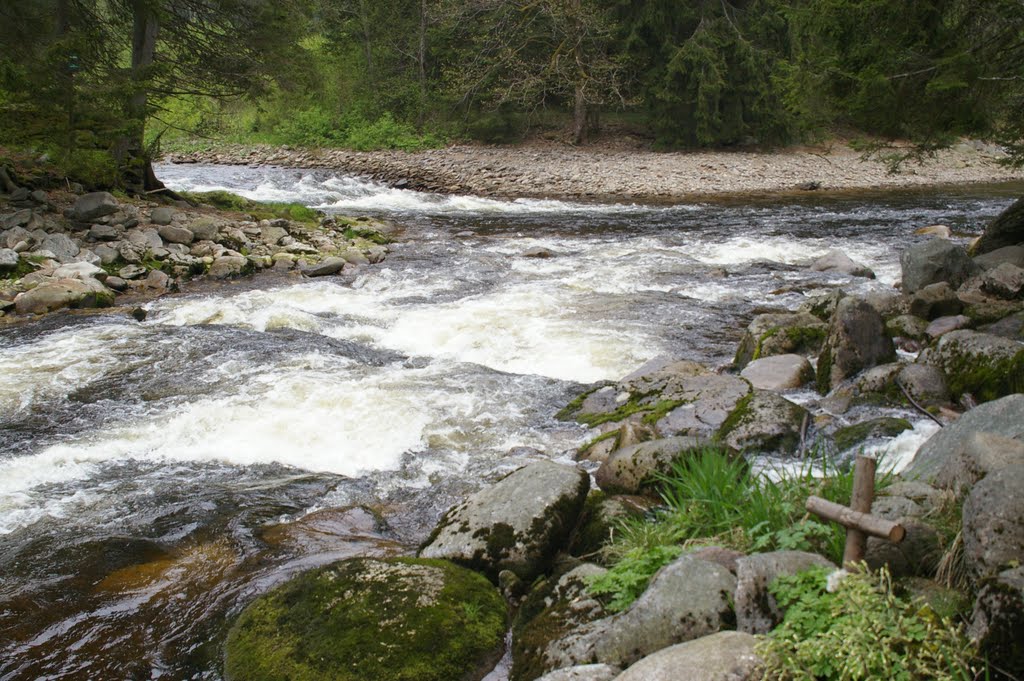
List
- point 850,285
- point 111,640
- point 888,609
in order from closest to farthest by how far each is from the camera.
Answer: point 888,609, point 111,640, point 850,285

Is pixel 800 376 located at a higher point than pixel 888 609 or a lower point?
lower

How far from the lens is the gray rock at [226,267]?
1302 centimetres

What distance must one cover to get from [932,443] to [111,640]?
465 cm

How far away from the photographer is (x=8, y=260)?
11.5 m

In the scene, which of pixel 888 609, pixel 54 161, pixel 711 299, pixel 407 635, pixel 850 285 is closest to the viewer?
pixel 888 609

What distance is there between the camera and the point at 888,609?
282cm

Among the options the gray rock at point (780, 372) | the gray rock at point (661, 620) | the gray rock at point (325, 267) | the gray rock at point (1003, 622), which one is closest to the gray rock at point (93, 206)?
the gray rock at point (325, 267)

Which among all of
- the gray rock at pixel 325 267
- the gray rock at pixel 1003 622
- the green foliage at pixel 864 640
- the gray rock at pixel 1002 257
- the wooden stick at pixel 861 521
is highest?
the gray rock at pixel 1002 257

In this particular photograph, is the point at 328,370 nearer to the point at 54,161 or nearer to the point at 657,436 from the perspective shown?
the point at 657,436

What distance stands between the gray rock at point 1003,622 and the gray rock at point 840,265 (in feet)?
36.8

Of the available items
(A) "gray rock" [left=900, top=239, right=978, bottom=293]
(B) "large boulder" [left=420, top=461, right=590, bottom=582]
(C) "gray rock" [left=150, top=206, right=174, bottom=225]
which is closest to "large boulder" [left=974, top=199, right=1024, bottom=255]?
(A) "gray rock" [left=900, top=239, right=978, bottom=293]

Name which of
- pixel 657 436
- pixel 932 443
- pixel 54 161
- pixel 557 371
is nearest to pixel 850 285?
pixel 557 371

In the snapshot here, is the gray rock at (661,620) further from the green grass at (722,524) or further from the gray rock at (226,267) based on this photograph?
the gray rock at (226,267)

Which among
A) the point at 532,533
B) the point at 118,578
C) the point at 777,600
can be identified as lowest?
the point at 118,578
